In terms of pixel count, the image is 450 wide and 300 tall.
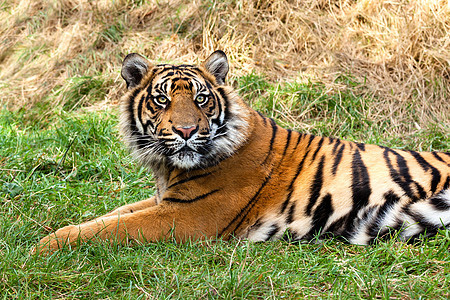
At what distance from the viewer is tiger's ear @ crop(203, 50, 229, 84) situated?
11.5 feet

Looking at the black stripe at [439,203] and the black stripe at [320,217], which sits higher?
the black stripe at [439,203]

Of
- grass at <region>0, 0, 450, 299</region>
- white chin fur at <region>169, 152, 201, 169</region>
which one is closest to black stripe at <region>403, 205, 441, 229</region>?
grass at <region>0, 0, 450, 299</region>

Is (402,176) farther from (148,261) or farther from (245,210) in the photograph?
(148,261)

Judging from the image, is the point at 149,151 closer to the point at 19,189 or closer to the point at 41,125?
the point at 19,189

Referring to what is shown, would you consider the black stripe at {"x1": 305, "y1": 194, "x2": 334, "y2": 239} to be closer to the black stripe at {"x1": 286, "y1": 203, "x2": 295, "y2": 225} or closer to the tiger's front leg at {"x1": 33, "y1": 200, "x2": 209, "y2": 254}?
the black stripe at {"x1": 286, "y1": 203, "x2": 295, "y2": 225}

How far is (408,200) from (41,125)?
14.6ft

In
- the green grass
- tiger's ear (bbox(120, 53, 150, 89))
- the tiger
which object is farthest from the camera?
tiger's ear (bbox(120, 53, 150, 89))

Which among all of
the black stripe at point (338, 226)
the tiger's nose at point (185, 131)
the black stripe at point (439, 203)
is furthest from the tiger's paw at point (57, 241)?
the black stripe at point (439, 203)

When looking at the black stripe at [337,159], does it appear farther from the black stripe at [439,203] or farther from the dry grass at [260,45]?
the dry grass at [260,45]

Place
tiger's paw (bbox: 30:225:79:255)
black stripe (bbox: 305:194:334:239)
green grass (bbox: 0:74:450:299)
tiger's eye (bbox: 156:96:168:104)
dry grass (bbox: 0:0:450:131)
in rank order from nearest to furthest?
green grass (bbox: 0:74:450:299), tiger's paw (bbox: 30:225:79:255), black stripe (bbox: 305:194:334:239), tiger's eye (bbox: 156:96:168:104), dry grass (bbox: 0:0:450:131)

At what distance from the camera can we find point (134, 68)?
345 cm

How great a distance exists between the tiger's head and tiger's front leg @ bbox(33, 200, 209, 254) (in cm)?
33

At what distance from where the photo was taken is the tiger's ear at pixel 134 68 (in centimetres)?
339

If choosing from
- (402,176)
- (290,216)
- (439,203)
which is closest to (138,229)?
(290,216)
